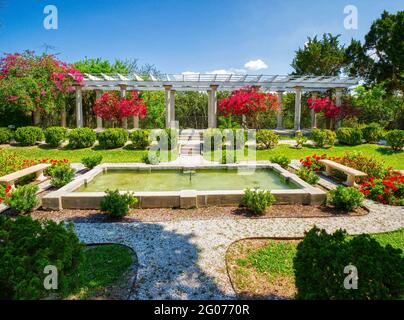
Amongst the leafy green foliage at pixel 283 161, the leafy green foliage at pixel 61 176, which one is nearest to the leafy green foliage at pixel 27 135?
the leafy green foliage at pixel 61 176

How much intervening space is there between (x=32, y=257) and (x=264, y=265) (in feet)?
9.10

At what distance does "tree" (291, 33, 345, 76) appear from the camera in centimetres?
2530

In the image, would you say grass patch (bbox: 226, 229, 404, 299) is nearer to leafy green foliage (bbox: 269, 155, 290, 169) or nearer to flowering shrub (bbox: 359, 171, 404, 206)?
flowering shrub (bbox: 359, 171, 404, 206)

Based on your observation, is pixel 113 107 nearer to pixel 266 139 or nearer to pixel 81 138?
pixel 81 138

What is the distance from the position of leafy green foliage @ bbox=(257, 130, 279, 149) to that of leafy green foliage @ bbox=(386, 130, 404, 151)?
218 inches

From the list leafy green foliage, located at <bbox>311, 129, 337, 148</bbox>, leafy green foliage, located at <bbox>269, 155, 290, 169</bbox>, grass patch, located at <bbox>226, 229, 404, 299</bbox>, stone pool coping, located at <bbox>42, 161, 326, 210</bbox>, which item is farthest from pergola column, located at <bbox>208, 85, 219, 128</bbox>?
grass patch, located at <bbox>226, 229, 404, 299</bbox>

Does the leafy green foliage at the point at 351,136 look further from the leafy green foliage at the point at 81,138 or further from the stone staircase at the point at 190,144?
the leafy green foliage at the point at 81,138

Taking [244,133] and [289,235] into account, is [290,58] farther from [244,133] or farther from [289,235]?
[289,235]

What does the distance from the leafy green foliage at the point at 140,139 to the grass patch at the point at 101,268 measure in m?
10.2

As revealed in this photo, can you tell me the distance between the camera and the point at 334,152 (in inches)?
542

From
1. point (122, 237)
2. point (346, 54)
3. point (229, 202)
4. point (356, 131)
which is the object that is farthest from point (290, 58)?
point (122, 237)

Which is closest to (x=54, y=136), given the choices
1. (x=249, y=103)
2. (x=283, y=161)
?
(x=249, y=103)

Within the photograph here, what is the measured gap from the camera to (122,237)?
15.0 feet

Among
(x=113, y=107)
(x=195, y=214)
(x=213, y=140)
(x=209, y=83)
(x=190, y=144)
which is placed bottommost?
(x=195, y=214)
